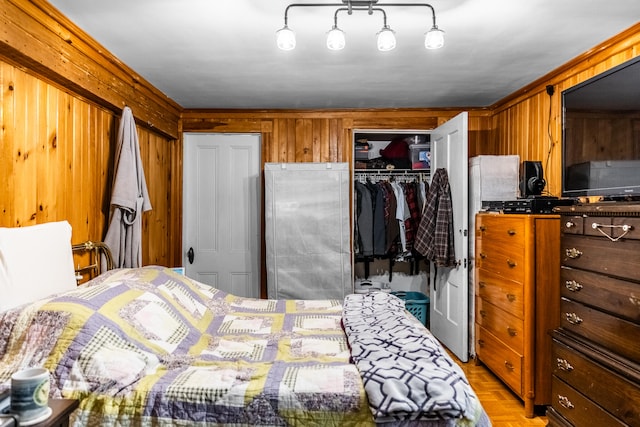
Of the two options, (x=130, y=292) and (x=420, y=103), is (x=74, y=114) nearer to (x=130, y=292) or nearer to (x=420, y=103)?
(x=130, y=292)

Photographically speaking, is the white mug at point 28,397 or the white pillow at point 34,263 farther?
the white pillow at point 34,263

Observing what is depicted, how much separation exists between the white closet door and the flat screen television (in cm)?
187

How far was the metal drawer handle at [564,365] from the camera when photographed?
2121 mm

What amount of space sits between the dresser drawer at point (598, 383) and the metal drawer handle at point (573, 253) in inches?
17.0

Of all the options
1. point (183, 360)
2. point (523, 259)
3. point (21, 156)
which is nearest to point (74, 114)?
point (21, 156)

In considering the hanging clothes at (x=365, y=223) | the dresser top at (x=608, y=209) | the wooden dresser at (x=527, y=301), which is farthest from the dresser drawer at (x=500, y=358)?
the hanging clothes at (x=365, y=223)

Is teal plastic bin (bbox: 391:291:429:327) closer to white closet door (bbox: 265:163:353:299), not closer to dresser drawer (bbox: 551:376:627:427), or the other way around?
white closet door (bbox: 265:163:353:299)

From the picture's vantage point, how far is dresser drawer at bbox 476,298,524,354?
2.72 meters

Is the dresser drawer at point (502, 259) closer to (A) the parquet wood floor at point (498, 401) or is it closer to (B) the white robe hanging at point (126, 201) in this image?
(A) the parquet wood floor at point (498, 401)

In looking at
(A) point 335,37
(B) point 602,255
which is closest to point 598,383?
(B) point 602,255

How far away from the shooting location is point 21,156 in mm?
2016

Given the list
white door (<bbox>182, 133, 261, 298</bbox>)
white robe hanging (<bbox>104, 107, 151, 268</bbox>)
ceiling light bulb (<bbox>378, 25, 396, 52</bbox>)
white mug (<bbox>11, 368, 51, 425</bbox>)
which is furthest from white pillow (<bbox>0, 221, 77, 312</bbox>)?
white door (<bbox>182, 133, 261, 298</bbox>)

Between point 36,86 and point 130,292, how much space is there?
1159mm

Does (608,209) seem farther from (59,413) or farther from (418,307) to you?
(418,307)
